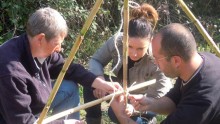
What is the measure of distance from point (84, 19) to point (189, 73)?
9.36ft

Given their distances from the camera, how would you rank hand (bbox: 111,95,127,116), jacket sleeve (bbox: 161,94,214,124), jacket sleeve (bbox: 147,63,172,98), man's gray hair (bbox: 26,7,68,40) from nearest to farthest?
jacket sleeve (bbox: 161,94,214,124)
man's gray hair (bbox: 26,7,68,40)
hand (bbox: 111,95,127,116)
jacket sleeve (bbox: 147,63,172,98)

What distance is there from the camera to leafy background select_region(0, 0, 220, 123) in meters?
4.52

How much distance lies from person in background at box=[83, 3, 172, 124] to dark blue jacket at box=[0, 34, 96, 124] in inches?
Result: 17.9

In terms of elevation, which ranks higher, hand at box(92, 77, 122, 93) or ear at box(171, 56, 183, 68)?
ear at box(171, 56, 183, 68)

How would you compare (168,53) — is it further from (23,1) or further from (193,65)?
(23,1)

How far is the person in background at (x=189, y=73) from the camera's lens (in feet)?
6.56

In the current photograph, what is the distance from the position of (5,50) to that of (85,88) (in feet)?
2.75

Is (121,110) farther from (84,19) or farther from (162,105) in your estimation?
(84,19)

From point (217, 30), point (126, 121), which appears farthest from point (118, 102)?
point (217, 30)

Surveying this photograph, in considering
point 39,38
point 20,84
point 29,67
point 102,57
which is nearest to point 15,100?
point 20,84

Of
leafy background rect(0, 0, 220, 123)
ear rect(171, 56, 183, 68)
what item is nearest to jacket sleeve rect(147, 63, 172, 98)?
ear rect(171, 56, 183, 68)

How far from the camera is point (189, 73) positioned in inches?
83.0

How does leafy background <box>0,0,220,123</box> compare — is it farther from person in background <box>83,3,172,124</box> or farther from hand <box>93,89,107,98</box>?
hand <box>93,89,107,98</box>

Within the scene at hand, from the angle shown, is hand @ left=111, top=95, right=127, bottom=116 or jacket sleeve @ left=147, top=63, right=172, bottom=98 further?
jacket sleeve @ left=147, top=63, right=172, bottom=98
